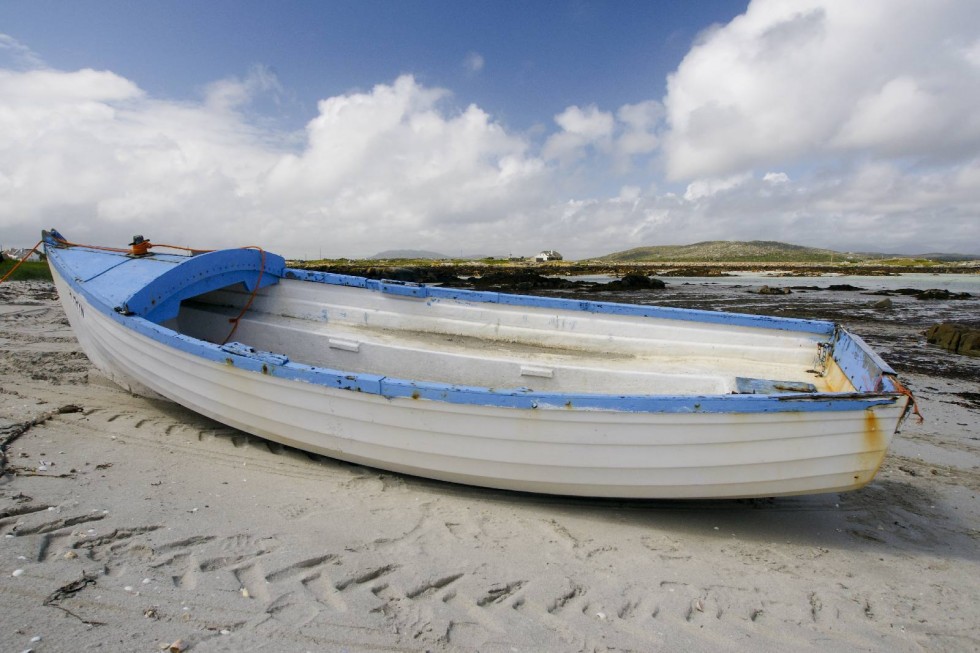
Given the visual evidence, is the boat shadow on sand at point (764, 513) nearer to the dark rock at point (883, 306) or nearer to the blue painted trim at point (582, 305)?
the blue painted trim at point (582, 305)

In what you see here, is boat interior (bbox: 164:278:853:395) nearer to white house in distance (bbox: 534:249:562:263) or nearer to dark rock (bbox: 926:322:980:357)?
dark rock (bbox: 926:322:980:357)

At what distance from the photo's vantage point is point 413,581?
2.83 m

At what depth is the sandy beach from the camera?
2432mm

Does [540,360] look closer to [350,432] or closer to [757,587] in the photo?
[350,432]

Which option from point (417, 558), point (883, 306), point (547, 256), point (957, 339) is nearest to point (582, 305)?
point (417, 558)

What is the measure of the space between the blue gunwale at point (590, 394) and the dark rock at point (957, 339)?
8136 millimetres

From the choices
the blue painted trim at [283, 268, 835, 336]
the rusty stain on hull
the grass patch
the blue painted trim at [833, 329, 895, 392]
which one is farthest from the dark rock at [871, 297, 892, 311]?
the grass patch

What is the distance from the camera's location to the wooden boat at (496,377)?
317cm

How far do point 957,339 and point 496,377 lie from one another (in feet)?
36.0

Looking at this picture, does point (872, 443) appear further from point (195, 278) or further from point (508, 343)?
point (195, 278)

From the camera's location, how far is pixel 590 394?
321cm

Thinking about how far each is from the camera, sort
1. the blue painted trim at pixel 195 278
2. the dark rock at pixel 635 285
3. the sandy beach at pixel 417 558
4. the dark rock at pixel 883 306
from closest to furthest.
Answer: the sandy beach at pixel 417 558 < the blue painted trim at pixel 195 278 < the dark rock at pixel 883 306 < the dark rock at pixel 635 285

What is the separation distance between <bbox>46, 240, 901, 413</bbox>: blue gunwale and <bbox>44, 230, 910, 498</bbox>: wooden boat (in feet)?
0.04

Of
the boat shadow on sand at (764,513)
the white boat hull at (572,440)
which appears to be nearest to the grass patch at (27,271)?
the white boat hull at (572,440)
